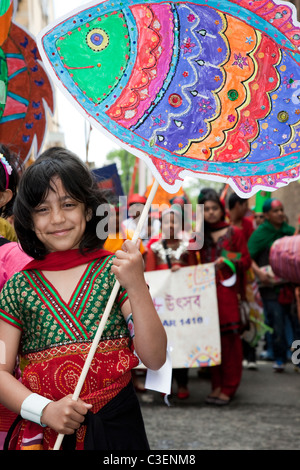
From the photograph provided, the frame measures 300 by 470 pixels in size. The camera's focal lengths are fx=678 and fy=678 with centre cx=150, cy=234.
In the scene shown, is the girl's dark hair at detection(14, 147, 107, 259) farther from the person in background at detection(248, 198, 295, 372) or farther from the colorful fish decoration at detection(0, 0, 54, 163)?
the person in background at detection(248, 198, 295, 372)

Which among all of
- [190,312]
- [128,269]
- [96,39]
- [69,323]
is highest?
[96,39]

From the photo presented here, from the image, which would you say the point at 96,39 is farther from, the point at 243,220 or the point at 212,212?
the point at 243,220

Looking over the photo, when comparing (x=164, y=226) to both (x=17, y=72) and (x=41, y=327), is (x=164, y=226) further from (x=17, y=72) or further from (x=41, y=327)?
(x=41, y=327)

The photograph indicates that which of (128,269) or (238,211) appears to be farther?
(238,211)

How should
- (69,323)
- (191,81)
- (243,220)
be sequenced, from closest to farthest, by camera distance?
(69,323)
(191,81)
(243,220)

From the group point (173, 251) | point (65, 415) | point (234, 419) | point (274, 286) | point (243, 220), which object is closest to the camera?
point (65, 415)

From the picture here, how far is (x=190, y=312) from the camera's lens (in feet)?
18.6

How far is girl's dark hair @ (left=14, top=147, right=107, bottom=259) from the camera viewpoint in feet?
6.79

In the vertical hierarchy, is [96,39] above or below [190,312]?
above

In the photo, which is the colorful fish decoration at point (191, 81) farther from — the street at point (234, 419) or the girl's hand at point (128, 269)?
the street at point (234, 419)

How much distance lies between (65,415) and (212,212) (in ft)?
13.5

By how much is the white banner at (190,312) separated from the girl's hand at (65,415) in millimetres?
3582

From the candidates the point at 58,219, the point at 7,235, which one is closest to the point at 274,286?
the point at 7,235

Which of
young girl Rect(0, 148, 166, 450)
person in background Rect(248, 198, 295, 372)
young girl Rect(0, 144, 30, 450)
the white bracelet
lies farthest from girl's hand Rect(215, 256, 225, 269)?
the white bracelet
